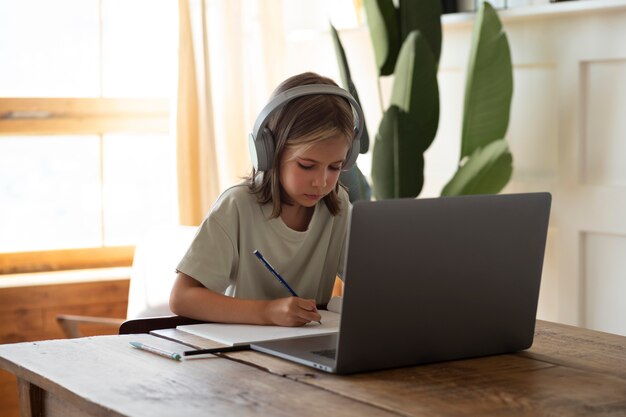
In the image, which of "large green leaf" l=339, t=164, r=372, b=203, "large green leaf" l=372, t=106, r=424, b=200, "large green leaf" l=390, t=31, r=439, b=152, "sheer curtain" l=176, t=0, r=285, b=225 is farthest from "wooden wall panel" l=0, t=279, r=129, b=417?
"large green leaf" l=390, t=31, r=439, b=152

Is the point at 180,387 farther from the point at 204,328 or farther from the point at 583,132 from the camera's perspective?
the point at 583,132

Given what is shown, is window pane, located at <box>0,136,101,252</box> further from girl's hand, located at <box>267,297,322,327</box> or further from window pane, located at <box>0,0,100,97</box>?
girl's hand, located at <box>267,297,322,327</box>

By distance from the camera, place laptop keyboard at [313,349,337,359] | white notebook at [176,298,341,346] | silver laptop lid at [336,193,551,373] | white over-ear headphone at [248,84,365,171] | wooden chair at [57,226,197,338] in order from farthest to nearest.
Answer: wooden chair at [57,226,197,338], white over-ear headphone at [248,84,365,171], white notebook at [176,298,341,346], laptop keyboard at [313,349,337,359], silver laptop lid at [336,193,551,373]

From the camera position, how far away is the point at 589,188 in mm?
2887

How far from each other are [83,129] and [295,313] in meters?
1.95

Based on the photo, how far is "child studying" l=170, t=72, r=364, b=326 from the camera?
1952 mm

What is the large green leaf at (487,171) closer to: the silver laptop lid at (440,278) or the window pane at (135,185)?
the window pane at (135,185)

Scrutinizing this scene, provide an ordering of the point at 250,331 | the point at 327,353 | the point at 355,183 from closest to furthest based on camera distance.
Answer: the point at 327,353 → the point at 250,331 → the point at 355,183

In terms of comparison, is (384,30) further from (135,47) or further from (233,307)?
(233,307)

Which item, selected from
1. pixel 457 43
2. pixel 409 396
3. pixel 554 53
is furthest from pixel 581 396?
pixel 457 43

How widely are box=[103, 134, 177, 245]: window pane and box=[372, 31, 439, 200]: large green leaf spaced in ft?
2.88

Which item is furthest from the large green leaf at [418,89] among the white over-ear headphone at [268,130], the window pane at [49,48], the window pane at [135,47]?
the window pane at [49,48]

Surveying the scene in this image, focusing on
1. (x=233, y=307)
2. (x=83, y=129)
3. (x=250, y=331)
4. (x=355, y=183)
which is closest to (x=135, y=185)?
(x=83, y=129)

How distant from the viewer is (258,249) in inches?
81.7
